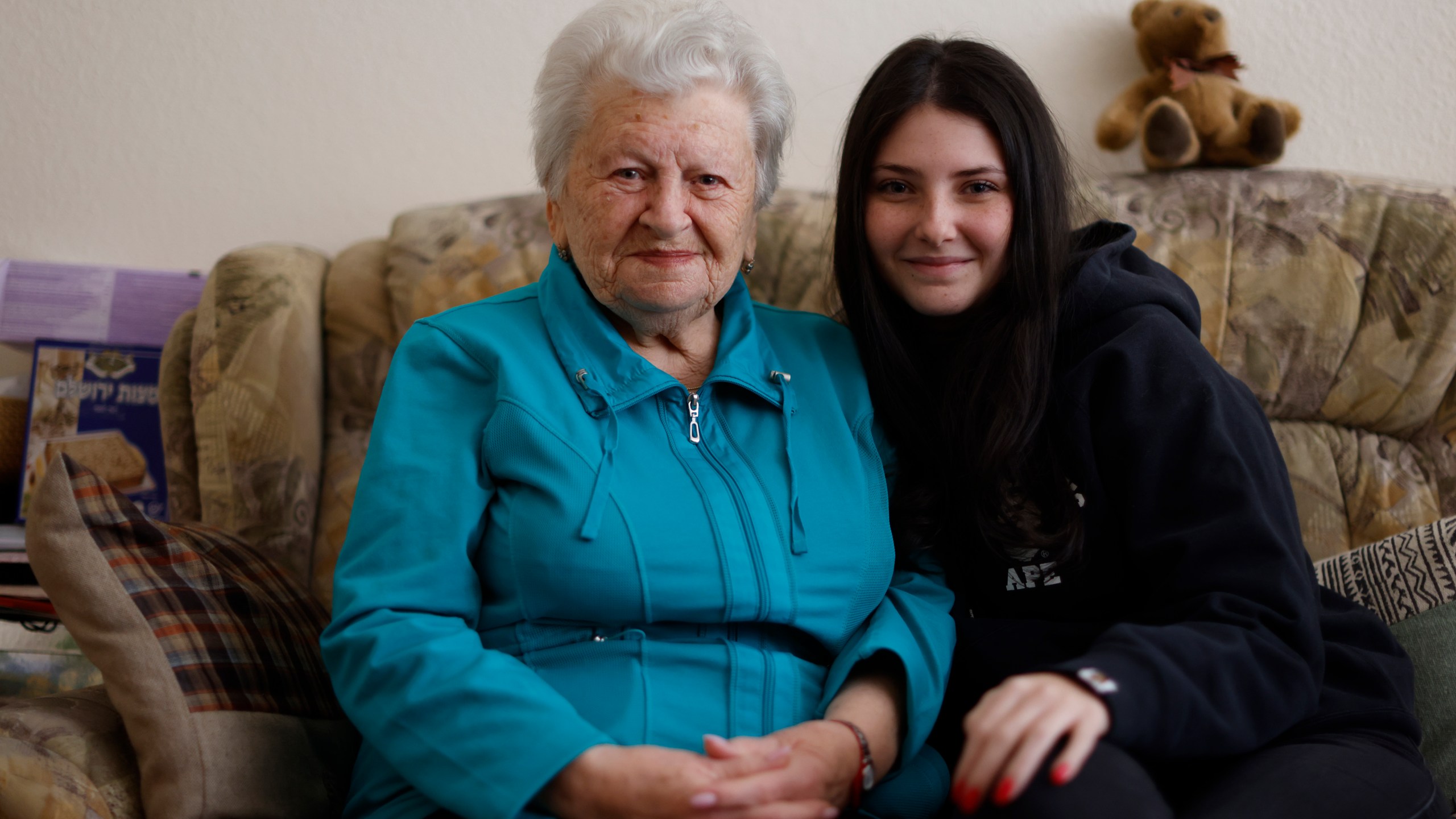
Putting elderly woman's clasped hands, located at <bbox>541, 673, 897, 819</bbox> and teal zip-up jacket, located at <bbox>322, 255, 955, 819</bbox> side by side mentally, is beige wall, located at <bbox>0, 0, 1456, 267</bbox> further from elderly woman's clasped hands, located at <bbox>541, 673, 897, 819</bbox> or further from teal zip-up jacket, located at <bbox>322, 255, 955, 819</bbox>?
elderly woman's clasped hands, located at <bbox>541, 673, 897, 819</bbox>

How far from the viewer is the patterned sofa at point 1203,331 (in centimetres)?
164

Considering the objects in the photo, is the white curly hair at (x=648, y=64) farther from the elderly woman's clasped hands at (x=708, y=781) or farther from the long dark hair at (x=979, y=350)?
the elderly woman's clasped hands at (x=708, y=781)

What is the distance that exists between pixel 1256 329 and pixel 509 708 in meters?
1.40

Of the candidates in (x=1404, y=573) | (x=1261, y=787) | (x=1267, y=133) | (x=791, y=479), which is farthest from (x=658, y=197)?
(x=1267, y=133)

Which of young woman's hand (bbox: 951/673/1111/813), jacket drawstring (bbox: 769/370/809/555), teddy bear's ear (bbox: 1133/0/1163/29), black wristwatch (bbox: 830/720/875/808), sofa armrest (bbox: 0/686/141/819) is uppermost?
teddy bear's ear (bbox: 1133/0/1163/29)

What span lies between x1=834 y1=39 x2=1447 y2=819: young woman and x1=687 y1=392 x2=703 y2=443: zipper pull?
12.1 inches

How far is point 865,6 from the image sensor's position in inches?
79.6

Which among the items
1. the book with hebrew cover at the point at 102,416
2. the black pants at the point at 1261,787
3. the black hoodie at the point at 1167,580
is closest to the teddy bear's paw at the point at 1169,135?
the black hoodie at the point at 1167,580

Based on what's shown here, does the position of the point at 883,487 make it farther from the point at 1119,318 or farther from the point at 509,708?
the point at 509,708

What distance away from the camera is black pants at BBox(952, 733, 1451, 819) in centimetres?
86

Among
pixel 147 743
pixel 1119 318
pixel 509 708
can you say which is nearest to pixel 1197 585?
pixel 1119 318

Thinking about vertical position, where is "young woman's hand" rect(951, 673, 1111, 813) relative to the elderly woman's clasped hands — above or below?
above

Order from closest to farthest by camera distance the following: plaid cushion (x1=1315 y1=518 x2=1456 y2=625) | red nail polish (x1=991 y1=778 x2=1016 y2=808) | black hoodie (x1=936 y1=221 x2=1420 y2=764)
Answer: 1. red nail polish (x1=991 y1=778 x2=1016 y2=808)
2. black hoodie (x1=936 y1=221 x2=1420 y2=764)
3. plaid cushion (x1=1315 y1=518 x2=1456 y2=625)

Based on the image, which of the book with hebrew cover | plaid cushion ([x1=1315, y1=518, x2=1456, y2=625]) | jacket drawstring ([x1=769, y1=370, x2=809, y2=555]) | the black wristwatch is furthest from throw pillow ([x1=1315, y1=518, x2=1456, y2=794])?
the book with hebrew cover
